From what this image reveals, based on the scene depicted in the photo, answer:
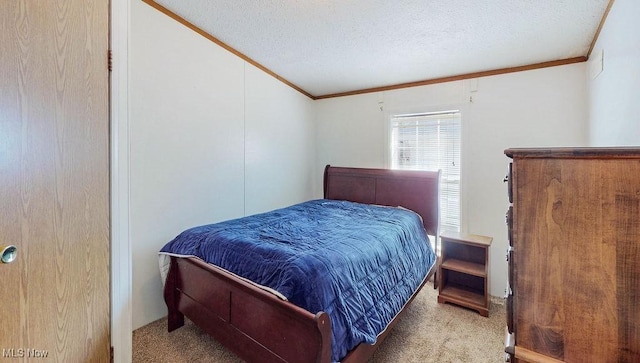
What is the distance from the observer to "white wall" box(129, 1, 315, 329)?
90.9 inches

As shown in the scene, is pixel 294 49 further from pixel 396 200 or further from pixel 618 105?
pixel 618 105

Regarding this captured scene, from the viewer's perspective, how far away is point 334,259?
5.49 ft

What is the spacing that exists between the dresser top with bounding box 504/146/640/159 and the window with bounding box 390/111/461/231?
2427mm

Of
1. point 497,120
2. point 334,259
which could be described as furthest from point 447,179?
point 334,259

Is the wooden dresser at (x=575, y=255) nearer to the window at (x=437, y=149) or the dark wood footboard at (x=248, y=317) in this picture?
the dark wood footboard at (x=248, y=317)

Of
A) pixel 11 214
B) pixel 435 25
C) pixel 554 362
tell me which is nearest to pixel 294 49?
pixel 435 25

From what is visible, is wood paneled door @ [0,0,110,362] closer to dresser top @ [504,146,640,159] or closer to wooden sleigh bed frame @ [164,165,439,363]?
wooden sleigh bed frame @ [164,165,439,363]

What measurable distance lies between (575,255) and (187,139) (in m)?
2.77

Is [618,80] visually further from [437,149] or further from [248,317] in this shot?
[248,317]

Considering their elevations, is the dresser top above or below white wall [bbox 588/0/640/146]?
below

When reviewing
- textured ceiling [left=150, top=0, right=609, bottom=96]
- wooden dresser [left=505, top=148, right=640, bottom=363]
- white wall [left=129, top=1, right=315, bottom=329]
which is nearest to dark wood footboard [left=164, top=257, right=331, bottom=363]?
white wall [left=129, top=1, right=315, bottom=329]

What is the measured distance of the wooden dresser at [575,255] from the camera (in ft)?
2.66

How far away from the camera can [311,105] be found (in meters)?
4.32

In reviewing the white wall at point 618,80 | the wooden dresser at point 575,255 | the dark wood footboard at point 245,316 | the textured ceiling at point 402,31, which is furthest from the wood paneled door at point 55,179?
the white wall at point 618,80
